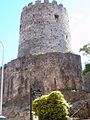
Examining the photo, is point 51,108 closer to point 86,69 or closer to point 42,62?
point 42,62

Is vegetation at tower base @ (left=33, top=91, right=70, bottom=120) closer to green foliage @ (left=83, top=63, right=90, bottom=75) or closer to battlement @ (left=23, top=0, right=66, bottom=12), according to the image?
green foliage @ (left=83, top=63, right=90, bottom=75)

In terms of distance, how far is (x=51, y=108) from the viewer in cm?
1195

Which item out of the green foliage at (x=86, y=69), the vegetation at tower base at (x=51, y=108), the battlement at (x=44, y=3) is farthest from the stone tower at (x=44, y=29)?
the vegetation at tower base at (x=51, y=108)

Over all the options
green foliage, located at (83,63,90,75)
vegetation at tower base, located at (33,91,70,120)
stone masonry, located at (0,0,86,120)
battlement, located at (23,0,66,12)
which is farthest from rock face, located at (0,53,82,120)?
vegetation at tower base, located at (33,91,70,120)

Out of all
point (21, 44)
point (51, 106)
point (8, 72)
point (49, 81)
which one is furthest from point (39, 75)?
point (51, 106)

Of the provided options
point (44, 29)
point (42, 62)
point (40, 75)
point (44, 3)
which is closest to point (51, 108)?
point (40, 75)

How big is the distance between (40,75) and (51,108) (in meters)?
10.9

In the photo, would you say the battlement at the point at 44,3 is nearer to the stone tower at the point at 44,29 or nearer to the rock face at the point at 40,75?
the stone tower at the point at 44,29

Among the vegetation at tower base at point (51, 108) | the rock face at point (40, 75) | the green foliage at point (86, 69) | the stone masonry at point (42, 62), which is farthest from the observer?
the green foliage at point (86, 69)

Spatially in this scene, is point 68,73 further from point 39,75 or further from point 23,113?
point 23,113

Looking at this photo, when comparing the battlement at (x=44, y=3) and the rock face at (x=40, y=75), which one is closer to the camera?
the rock face at (x=40, y=75)

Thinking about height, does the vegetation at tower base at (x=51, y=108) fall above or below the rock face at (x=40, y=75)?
below

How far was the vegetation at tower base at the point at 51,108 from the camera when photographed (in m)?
11.8

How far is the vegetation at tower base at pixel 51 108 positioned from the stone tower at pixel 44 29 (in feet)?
44.4
